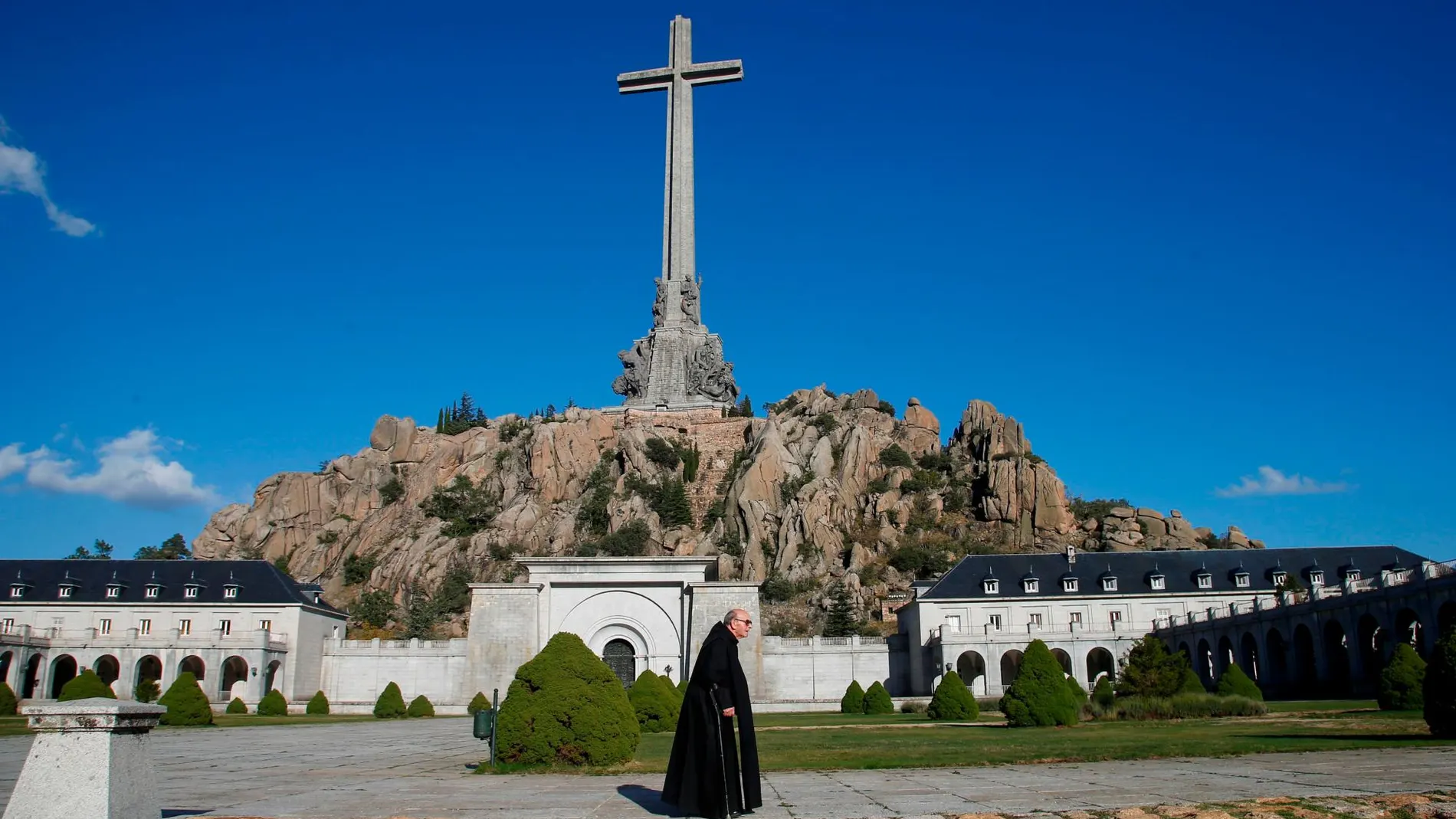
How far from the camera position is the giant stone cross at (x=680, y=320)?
293ft

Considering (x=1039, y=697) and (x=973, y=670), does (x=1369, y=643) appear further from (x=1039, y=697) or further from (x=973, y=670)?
(x=1039, y=697)

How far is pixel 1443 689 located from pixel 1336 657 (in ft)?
98.1

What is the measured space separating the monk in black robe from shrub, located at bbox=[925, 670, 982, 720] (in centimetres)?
2551

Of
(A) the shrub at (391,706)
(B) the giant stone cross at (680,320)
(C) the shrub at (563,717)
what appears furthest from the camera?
(B) the giant stone cross at (680,320)

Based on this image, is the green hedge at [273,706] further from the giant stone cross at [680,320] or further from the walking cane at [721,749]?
the giant stone cross at [680,320]

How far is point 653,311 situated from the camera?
9056 centimetres

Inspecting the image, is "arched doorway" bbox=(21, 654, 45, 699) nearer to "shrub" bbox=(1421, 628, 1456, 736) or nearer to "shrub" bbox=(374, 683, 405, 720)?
"shrub" bbox=(374, 683, 405, 720)

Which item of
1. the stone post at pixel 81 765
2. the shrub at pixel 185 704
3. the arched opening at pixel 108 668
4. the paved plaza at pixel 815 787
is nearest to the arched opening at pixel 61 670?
the arched opening at pixel 108 668

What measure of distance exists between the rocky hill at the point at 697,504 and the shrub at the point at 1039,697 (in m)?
37.2

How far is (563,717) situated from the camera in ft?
52.0

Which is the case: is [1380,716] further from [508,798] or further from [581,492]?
[581,492]

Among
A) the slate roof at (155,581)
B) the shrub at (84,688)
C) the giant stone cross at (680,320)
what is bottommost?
the shrub at (84,688)

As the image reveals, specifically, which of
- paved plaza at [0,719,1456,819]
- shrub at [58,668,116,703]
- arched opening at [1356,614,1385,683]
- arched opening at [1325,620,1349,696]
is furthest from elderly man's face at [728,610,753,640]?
arched opening at [1325,620,1349,696]

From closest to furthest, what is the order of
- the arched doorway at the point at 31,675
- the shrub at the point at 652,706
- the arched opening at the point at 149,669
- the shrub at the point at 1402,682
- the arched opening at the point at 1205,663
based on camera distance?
the shrub at the point at 1402,682, the shrub at the point at 652,706, the arched opening at the point at 1205,663, the arched doorway at the point at 31,675, the arched opening at the point at 149,669
